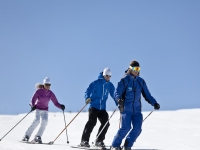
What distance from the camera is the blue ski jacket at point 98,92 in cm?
920

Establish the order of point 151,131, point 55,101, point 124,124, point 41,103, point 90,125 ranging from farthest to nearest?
point 151,131
point 55,101
point 41,103
point 90,125
point 124,124

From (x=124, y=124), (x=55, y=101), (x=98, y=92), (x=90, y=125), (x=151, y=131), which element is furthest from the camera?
(x=151, y=131)

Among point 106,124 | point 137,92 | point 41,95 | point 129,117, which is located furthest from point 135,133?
point 41,95

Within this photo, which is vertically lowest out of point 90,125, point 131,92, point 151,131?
point 151,131

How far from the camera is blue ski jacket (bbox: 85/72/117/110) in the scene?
9203 mm

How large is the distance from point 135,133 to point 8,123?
1039 cm

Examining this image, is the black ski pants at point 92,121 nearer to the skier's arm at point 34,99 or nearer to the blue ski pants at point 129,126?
the blue ski pants at point 129,126

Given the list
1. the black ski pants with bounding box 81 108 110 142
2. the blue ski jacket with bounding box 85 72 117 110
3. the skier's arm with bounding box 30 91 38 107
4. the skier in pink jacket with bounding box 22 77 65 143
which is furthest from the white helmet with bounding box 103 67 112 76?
the skier's arm with bounding box 30 91 38 107

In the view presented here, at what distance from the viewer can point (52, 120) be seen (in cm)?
1831

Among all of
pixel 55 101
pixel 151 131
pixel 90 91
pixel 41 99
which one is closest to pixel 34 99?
pixel 41 99

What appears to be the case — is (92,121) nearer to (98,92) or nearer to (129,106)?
(98,92)

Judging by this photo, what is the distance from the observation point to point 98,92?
9.27 m

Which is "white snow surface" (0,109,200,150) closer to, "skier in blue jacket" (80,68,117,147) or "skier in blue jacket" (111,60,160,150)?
"skier in blue jacket" (80,68,117,147)

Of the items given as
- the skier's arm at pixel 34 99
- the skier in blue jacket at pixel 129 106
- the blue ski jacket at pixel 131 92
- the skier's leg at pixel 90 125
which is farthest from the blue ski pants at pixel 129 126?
the skier's arm at pixel 34 99
